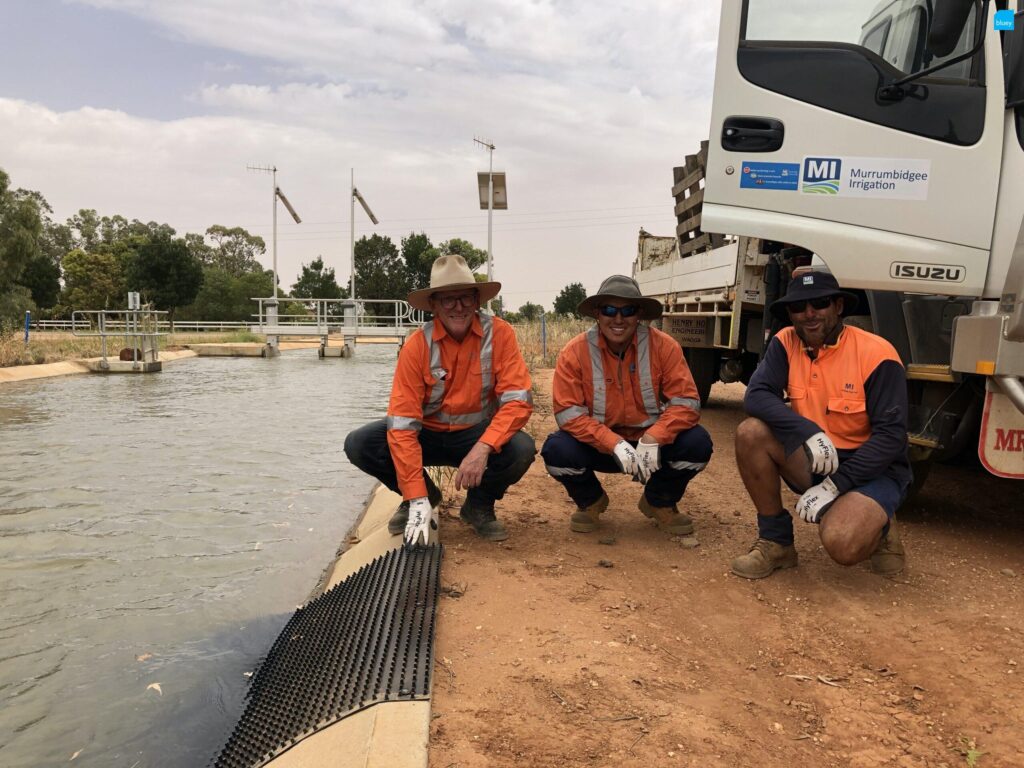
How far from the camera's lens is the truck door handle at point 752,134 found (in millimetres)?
3926

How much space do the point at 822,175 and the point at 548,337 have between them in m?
16.4

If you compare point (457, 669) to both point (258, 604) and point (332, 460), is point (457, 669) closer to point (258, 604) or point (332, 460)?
point (258, 604)

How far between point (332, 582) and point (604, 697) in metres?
2.02

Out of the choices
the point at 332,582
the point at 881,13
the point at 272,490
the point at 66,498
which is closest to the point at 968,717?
the point at 332,582

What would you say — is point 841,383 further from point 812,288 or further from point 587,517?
point 587,517

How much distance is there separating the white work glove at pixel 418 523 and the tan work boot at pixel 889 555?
6.81ft

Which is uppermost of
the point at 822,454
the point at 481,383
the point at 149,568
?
the point at 481,383

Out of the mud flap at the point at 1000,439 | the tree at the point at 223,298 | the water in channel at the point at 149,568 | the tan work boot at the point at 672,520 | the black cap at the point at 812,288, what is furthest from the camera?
the tree at the point at 223,298

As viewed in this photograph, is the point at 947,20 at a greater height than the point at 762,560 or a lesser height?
greater

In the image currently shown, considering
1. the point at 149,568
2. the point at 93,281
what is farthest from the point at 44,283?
the point at 149,568

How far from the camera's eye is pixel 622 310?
12.5 ft

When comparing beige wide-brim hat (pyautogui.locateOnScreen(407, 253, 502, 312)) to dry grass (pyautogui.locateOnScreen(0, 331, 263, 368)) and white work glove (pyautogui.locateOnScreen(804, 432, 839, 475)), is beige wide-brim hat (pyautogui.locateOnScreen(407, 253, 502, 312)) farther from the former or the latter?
dry grass (pyautogui.locateOnScreen(0, 331, 263, 368))

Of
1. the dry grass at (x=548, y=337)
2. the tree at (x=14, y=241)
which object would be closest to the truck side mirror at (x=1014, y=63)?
the dry grass at (x=548, y=337)

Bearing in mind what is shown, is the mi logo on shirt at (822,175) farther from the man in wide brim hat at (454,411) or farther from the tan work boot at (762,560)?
the tan work boot at (762,560)
